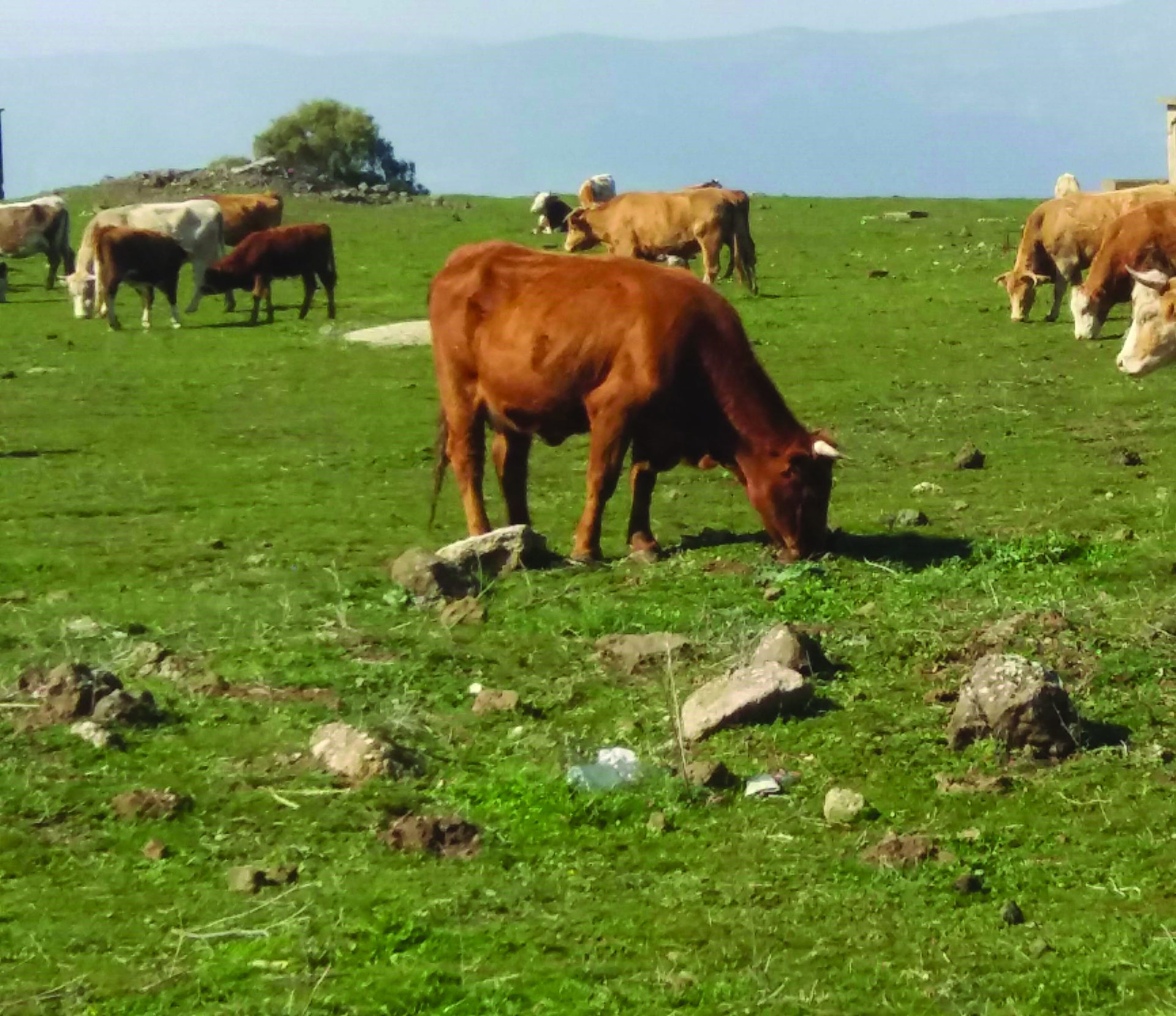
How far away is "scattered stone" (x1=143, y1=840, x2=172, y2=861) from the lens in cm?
678

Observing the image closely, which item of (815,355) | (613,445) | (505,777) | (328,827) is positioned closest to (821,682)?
(505,777)

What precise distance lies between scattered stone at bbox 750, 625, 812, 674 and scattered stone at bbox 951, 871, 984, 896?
2173 millimetres

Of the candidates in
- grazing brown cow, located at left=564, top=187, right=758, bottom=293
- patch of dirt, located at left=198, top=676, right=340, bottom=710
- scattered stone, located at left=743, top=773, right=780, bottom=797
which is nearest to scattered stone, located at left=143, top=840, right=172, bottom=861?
patch of dirt, located at left=198, top=676, right=340, bottom=710

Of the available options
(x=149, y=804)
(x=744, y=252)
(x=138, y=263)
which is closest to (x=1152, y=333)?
(x=149, y=804)

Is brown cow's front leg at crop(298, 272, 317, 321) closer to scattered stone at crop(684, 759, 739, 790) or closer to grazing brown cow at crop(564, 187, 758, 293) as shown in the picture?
grazing brown cow at crop(564, 187, 758, 293)

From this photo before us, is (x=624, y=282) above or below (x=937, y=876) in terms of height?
above

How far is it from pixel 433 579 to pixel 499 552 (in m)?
0.71

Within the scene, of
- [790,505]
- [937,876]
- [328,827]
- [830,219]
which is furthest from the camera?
[830,219]

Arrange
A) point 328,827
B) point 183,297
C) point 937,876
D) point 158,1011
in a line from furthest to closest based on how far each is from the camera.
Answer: point 183,297 → point 328,827 → point 937,876 → point 158,1011

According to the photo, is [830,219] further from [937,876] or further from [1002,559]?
[937,876]

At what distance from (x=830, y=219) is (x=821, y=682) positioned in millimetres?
35165

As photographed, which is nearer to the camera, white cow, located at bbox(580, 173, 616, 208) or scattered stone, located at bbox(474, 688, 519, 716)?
scattered stone, located at bbox(474, 688, 519, 716)

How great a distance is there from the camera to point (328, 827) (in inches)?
279

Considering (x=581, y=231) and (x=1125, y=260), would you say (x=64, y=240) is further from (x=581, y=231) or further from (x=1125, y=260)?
(x=1125, y=260)
